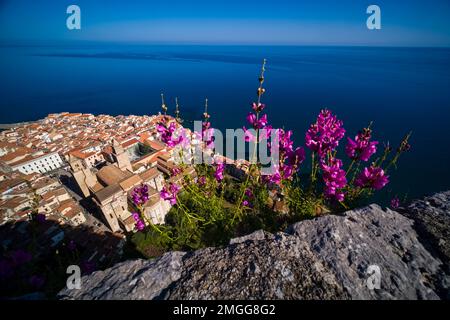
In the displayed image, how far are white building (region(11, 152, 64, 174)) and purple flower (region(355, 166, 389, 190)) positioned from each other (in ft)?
153

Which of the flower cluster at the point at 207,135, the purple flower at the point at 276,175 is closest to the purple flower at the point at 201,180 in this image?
the flower cluster at the point at 207,135

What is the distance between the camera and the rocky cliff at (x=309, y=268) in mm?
1646

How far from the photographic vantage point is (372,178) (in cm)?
276

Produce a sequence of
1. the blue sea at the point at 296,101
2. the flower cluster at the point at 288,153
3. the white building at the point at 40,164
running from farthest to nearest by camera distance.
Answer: the blue sea at the point at 296,101 → the white building at the point at 40,164 → the flower cluster at the point at 288,153

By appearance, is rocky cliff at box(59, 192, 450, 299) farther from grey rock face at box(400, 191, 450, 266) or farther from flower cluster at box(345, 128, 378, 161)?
flower cluster at box(345, 128, 378, 161)

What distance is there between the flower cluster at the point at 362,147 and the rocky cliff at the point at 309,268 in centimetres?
92

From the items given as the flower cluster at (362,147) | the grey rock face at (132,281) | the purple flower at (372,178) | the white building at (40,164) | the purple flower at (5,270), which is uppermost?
the flower cluster at (362,147)

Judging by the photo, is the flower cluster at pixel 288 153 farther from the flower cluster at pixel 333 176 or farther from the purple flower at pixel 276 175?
the flower cluster at pixel 333 176

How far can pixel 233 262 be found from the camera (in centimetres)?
193

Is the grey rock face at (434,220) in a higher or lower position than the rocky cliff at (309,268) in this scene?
higher

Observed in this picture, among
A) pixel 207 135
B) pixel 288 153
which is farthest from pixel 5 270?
pixel 288 153
